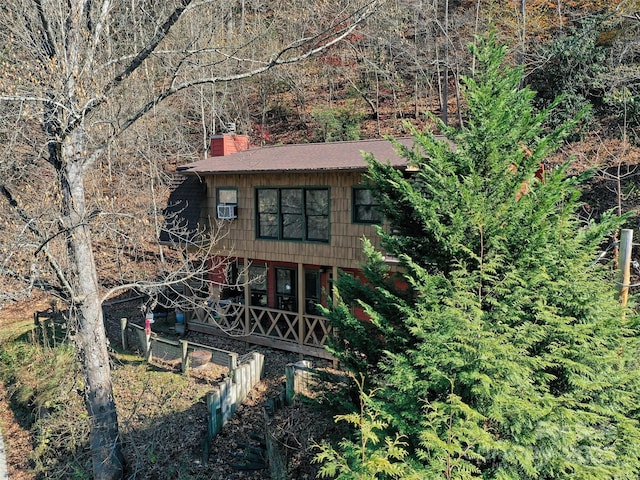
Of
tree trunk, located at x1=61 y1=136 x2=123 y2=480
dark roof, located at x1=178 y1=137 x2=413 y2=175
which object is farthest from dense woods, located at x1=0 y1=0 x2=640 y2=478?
dark roof, located at x1=178 y1=137 x2=413 y2=175

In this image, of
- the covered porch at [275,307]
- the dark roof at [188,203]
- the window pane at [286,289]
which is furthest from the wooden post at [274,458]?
the dark roof at [188,203]

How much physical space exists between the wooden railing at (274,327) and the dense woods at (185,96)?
3.34 metres

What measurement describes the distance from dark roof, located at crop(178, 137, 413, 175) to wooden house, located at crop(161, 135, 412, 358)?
4 centimetres

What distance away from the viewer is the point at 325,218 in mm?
13844

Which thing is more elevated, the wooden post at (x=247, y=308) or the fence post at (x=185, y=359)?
the wooden post at (x=247, y=308)

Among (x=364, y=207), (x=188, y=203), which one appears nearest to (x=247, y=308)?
(x=188, y=203)

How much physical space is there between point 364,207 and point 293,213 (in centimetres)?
257

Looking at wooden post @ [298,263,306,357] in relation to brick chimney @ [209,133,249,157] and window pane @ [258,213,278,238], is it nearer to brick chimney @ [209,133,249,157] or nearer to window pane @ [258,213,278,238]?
window pane @ [258,213,278,238]

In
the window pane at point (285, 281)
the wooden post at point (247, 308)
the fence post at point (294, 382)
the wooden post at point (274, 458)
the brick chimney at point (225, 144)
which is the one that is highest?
the brick chimney at point (225, 144)

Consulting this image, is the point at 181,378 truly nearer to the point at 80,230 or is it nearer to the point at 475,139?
the point at 80,230

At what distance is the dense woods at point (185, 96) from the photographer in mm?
7934

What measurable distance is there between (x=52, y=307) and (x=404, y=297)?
18.8 metres

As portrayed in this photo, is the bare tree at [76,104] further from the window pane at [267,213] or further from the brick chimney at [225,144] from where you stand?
the brick chimney at [225,144]

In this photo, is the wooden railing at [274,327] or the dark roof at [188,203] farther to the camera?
the dark roof at [188,203]
